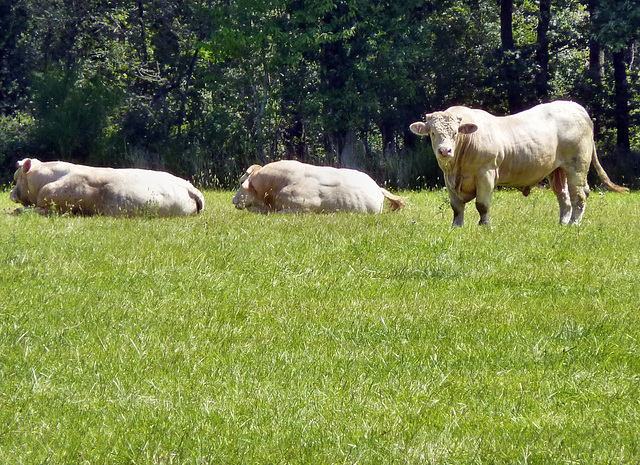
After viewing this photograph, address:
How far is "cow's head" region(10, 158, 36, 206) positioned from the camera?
11.1 metres

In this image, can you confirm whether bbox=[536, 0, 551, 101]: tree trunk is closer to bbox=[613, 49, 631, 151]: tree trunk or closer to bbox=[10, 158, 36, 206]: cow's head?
bbox=[613, 49, 631, 151]: tree trunk

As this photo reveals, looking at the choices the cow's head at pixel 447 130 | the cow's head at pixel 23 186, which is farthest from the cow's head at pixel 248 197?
the cow's head at pixel 447 130

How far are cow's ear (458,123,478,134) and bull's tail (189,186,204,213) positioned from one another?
397 cm

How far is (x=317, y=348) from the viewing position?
191 inches

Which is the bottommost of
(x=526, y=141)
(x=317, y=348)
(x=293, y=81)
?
(x=317, y=348)

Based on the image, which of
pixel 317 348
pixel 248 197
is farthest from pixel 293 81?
pixel 317 348

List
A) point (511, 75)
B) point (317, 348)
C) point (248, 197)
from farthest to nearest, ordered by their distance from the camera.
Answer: point (511, 75)
point (248, 197)
point (317, 348)

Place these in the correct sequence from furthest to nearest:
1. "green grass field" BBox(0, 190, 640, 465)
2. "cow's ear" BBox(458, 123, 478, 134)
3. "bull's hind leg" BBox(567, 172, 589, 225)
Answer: "bull's hind leg" BBox(567, 172, 589, 225), "cow's ear" BBox(458, 123, 478, 134), "green grass field" BBox(0, 190, 640, 465)

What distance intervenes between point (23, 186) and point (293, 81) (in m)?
13.6

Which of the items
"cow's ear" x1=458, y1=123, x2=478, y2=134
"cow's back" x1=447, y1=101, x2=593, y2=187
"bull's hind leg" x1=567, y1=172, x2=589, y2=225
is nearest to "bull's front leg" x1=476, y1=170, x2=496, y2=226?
"cow's back" x1=447, y1=101, x2=593, y2=187

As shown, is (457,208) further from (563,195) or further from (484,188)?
(563,195)

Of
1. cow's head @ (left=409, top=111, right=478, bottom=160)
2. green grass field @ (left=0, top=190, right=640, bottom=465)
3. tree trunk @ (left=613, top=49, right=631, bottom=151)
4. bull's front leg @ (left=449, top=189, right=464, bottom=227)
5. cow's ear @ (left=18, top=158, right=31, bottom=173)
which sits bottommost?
green grass field @ (left=0, top=190, right=640, bottom=465)

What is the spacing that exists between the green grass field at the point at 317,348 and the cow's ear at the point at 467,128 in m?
1.44

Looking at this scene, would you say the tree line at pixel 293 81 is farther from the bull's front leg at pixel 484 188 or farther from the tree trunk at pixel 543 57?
the bull's front leg at pixel 484 188
